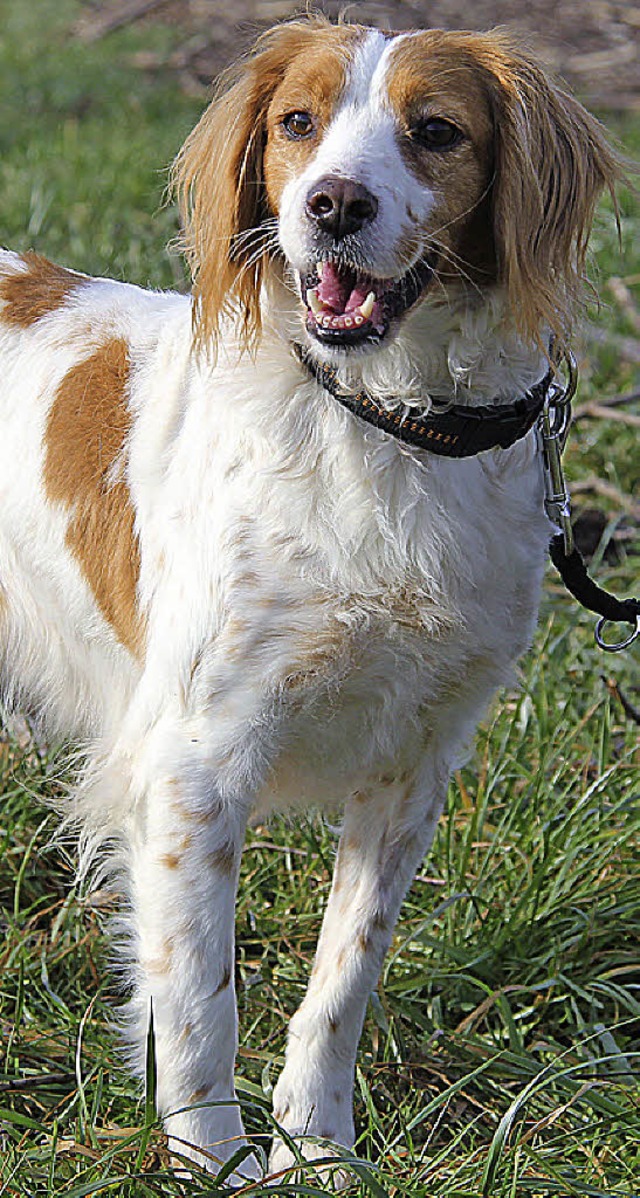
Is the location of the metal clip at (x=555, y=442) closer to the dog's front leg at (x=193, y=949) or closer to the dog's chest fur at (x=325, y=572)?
the dog's chest fur at (x=325, y=572)

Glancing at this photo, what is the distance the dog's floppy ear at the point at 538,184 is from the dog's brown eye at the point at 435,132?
0.31 ft

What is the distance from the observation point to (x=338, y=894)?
254 centimetres

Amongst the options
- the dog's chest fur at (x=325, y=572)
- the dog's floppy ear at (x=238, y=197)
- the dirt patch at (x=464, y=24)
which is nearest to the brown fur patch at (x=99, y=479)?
the dog's chest fur at (x=325, y=572)

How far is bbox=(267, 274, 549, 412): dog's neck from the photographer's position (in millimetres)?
2104

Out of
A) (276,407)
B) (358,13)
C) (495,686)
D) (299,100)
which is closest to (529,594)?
(495,686)

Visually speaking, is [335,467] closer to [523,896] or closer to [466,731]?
[466,731]

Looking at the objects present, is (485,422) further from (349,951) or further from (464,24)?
(464,24)

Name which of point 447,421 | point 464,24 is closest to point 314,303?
point 447,421

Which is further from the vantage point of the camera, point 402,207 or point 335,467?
point 335,467

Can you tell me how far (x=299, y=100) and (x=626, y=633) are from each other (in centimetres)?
205

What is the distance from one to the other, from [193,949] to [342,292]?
1.01 metres

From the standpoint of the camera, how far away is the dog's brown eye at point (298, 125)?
206 centimetres

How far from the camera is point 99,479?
8.08 feet

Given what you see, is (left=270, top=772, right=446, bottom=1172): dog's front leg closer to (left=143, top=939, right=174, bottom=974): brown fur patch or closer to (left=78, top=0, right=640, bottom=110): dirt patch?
(left=143, top=939, right=174, bottom=974): brown fur patch
